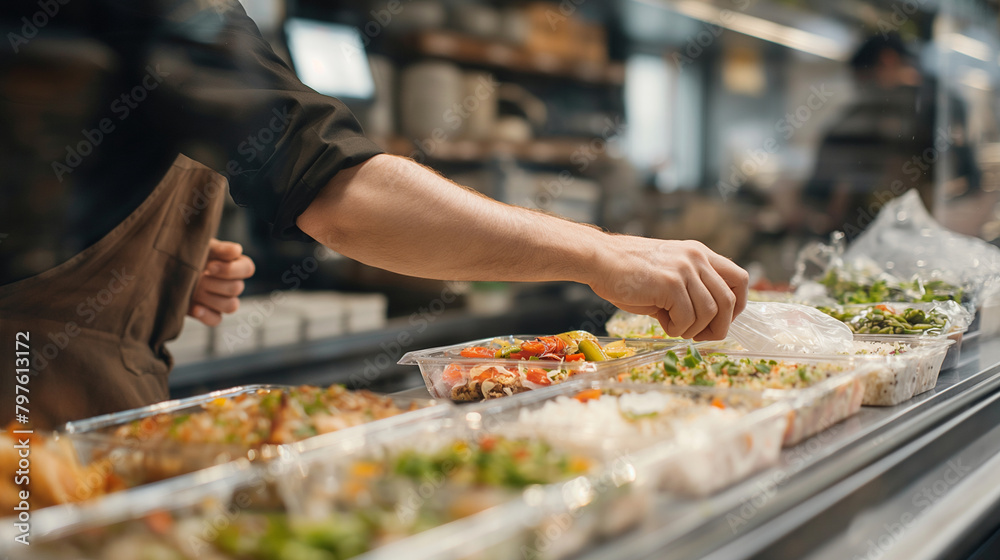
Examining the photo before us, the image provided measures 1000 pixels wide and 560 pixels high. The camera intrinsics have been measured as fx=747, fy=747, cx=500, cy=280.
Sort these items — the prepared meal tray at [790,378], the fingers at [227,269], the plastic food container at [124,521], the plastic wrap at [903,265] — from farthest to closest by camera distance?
the plastic wrap at [903,265] < the fingers at [227,269] < the prepared meal tray at [790,378] < the plastic food container at [124,521]

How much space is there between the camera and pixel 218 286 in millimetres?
1931

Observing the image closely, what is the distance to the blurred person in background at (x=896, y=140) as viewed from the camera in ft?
11.2

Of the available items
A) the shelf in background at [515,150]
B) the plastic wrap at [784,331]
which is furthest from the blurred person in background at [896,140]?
the plastic wrap at [784,331]

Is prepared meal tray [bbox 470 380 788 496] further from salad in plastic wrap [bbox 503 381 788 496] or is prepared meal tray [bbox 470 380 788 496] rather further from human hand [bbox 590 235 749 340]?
human hand [bbox 590 235 749 340]

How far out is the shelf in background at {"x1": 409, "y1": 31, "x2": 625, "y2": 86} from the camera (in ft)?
12.7

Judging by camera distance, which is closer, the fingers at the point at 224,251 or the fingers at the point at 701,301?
the fingers at the point at 701,301

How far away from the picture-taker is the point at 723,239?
544 cm

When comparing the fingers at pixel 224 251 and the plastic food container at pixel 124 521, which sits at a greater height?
the plastic food container at pixel 124 521

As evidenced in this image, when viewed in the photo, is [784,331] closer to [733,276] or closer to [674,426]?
[733,276]

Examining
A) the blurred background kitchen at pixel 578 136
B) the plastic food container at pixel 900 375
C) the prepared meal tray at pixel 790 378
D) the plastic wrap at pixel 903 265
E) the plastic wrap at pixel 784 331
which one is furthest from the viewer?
the blurred background kitchen at pixel 578 136

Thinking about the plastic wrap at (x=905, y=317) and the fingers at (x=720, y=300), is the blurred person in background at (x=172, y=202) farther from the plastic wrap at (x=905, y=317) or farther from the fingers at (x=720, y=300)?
the plastic wrap at (x=905, y=317)

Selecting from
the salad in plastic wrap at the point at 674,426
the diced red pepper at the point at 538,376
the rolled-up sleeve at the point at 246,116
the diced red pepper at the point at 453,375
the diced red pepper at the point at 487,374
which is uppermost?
the rolled-up sleeve at the point at 246,116

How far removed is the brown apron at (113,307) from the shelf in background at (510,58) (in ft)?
7.65

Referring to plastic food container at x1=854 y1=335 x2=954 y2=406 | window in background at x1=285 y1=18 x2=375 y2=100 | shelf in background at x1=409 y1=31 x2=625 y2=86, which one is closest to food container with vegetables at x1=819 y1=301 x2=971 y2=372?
plastic food container at x1=854 y1=335 x2=954 y2=406
